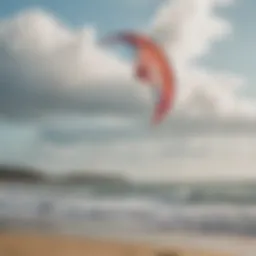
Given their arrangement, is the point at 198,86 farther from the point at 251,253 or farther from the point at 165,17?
the point at 251,253

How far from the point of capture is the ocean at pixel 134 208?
106 centimetres

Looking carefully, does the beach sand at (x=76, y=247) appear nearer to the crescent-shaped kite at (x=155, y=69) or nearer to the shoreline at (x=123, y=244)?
the shoreline at (x=123, y=244)

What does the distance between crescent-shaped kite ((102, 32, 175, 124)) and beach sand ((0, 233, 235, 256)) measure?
0.80ft

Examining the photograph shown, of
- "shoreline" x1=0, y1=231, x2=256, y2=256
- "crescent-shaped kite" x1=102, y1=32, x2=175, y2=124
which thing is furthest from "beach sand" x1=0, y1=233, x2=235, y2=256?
"crescent-shaped kite" x1=102, y1=32, x2=175, y2=124

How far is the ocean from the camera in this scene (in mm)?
1061

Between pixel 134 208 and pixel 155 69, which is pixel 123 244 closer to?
pixel 134 208

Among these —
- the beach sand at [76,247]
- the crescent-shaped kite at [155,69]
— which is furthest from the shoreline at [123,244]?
the crescent-shaped kite at [155,69]

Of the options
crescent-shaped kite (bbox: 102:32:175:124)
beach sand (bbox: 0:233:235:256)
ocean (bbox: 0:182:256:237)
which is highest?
crescent-shaped kite (bbox: 102:32:175:124)

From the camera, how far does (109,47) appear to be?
43.4 inches

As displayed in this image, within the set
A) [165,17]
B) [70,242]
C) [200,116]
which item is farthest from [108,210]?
[165,17]

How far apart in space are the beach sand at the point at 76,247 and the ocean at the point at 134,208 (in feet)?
0.06

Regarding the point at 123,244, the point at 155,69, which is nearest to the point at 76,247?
the point at 123,244

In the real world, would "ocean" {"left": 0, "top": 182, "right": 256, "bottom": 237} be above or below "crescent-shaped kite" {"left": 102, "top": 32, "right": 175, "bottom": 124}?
below

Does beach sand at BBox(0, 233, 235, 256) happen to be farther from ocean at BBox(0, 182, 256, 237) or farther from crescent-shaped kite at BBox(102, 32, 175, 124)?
crescent-shaped kite at BBox(102, 32, 175, 124)
